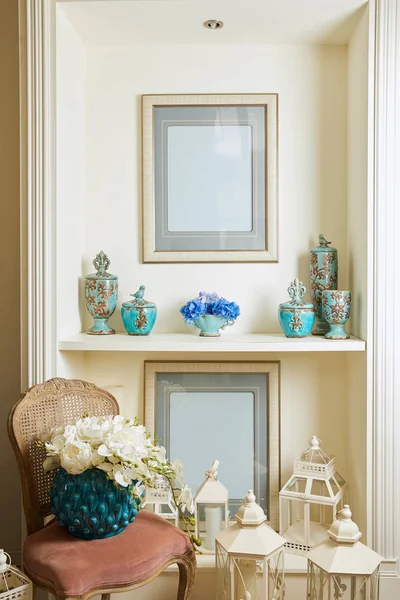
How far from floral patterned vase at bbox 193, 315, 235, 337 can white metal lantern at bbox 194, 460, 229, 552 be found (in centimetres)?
49

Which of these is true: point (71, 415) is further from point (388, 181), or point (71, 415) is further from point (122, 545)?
point (388, 181)

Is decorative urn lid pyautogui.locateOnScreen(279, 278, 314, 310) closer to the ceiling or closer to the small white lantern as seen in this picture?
the small white lantern

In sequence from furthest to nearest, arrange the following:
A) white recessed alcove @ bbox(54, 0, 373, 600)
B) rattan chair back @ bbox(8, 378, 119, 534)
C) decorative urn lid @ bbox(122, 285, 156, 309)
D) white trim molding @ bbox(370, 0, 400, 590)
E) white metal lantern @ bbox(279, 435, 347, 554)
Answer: white recessed alcove @ bbox(54, 0, 373, 600)
decorative urn lid @ bbox(122, 285, 156, 309)
white metal lantern @ bbox(279, 435, 347, 554)
white trim molding @ bbox(370, 0, 400, 590)
rattan chair back @ bbox(8, 378, 119, 534)

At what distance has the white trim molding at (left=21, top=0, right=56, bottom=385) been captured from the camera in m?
2.13

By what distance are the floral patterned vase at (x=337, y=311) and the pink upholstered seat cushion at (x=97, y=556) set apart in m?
0.93

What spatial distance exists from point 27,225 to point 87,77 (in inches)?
30.6

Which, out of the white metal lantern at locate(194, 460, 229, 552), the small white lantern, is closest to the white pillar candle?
the white metal lantern at locate(194, 460, 229, 552)

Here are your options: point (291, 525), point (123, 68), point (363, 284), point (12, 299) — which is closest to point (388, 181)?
point (363, 284)

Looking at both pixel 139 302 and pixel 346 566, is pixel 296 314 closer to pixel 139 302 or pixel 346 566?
pixel 139 302

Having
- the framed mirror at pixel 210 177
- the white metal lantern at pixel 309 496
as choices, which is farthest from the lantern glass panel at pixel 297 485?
the framed mirror at pixel 210 177

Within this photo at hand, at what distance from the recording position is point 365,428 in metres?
2.17

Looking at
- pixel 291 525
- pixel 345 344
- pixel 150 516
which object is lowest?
pixel 291 525

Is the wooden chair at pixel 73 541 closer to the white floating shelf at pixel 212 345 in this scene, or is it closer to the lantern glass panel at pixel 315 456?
the white floating shelf at pixel 212 345

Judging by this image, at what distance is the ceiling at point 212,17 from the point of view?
7.06 feet
